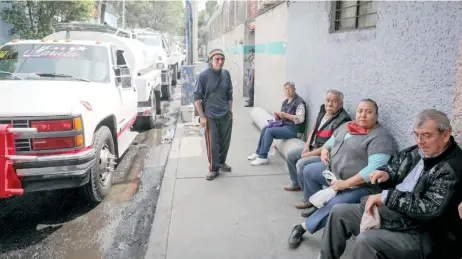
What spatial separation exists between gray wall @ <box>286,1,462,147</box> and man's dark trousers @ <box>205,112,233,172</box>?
1324mm

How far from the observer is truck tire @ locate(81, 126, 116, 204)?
4.14 meters

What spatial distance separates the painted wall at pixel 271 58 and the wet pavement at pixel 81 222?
3231mm

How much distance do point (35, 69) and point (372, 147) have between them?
424cm

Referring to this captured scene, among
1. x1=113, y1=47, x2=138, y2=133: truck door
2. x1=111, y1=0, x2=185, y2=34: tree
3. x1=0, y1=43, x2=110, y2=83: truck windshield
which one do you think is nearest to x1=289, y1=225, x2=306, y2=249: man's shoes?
x1=113, y1=47, x2=138, y2=133: truck door

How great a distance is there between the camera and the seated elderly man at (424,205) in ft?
7.00

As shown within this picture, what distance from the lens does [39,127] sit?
349 cm

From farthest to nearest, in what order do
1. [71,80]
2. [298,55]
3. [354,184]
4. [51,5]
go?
[51,5] < [298,55] < [71,80] < [354,184]

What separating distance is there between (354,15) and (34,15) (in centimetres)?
1491

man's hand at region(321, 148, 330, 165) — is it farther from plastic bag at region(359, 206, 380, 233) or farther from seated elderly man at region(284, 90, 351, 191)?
plastic bag at region(359, 206, 380, 233)

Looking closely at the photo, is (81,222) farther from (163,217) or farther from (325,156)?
(325,156)

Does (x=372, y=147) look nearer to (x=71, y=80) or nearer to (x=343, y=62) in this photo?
(x=343, y=62)

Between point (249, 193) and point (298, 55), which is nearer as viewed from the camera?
point (249, 193)

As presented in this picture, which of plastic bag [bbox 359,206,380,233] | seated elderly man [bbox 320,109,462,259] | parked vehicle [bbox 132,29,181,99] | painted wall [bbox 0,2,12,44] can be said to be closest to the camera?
seated elderly man [bbox 320,109,462,259]

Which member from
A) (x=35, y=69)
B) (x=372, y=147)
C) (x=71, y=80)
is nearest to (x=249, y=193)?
(x=372, y=147)
